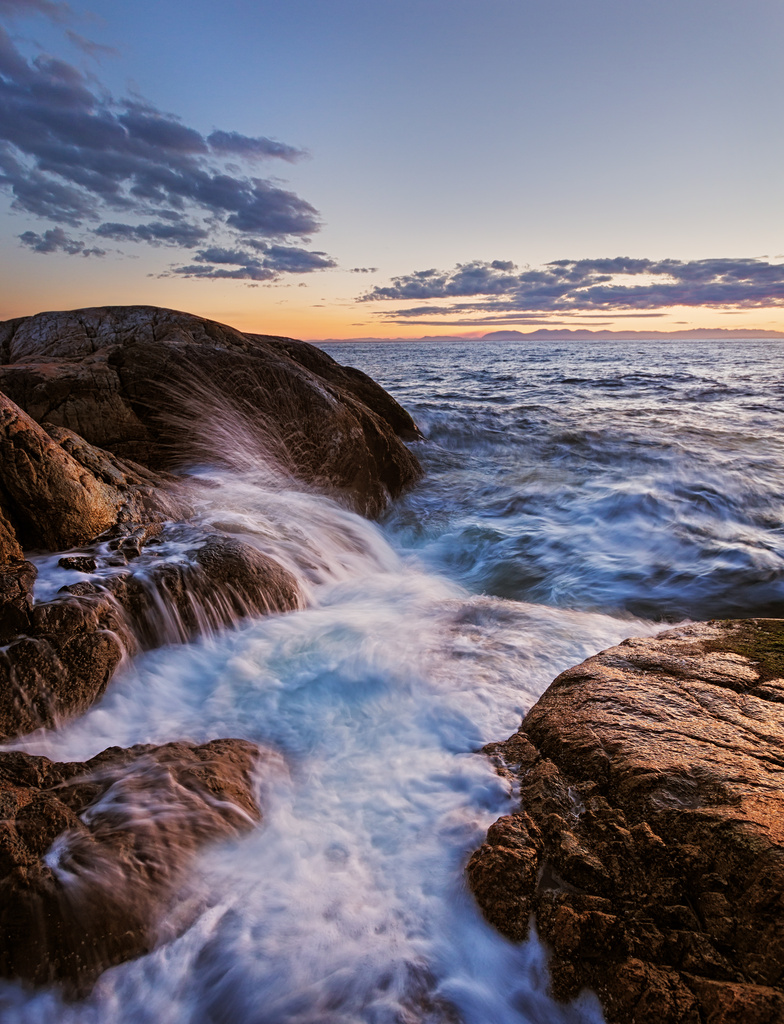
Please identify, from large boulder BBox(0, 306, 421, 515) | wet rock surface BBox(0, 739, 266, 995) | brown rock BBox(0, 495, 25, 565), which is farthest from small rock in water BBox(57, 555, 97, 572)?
large boulder BBox(0, 306, 421, 515)

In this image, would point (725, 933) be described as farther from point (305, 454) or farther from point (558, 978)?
point (305, 454)

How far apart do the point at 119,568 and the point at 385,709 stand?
2.01m

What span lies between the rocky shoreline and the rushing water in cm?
14

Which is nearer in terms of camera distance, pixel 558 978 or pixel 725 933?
pixel 725 933

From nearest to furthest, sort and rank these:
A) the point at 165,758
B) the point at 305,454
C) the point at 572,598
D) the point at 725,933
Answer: the point at 725,933, the point at 165,758, the point at 572,598, the point at 305,454

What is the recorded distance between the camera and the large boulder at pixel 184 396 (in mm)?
5484

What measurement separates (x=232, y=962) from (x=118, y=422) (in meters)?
5.07

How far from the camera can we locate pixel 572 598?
5578mm

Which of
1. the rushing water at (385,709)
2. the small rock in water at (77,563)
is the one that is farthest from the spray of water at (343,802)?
the small rock in water at (77,563)

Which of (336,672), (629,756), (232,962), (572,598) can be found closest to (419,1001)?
(232,962)

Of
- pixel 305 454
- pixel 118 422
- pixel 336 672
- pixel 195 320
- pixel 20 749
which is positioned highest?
pixel 195 320

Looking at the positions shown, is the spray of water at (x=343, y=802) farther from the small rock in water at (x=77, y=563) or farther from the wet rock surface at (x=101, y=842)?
the small rock in water at (x=77, y=563)

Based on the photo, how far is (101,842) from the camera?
201 cm

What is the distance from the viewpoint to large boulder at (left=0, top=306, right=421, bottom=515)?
5484 mm
